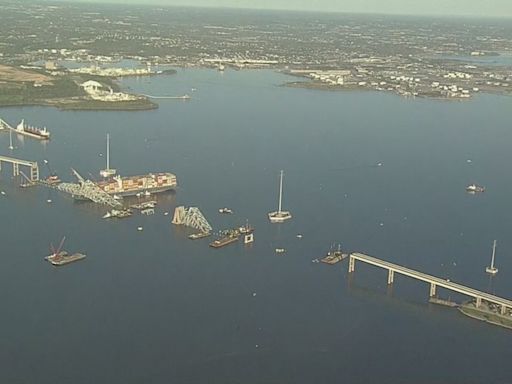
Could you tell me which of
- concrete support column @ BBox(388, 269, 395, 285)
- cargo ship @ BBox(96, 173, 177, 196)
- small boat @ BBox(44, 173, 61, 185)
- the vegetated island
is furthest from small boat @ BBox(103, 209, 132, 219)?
the vegetated island

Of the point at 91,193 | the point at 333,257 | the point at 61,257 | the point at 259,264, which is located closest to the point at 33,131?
the point at 91,193

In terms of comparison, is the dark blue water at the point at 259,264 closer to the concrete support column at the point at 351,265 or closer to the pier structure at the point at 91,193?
the concrete support column at the point at 351,265

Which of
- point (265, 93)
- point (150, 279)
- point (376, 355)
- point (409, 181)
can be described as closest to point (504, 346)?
point (376, 355)

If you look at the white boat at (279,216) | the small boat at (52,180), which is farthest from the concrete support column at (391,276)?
the small boat at (52,180)

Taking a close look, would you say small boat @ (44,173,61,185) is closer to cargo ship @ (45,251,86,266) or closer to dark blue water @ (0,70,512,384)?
dark blue water @ (0,70,512,384)

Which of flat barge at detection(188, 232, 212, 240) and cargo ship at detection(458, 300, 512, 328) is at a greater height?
flat barge at detection(188, 232, 212, 240)

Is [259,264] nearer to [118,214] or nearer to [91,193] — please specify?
[118,214]
